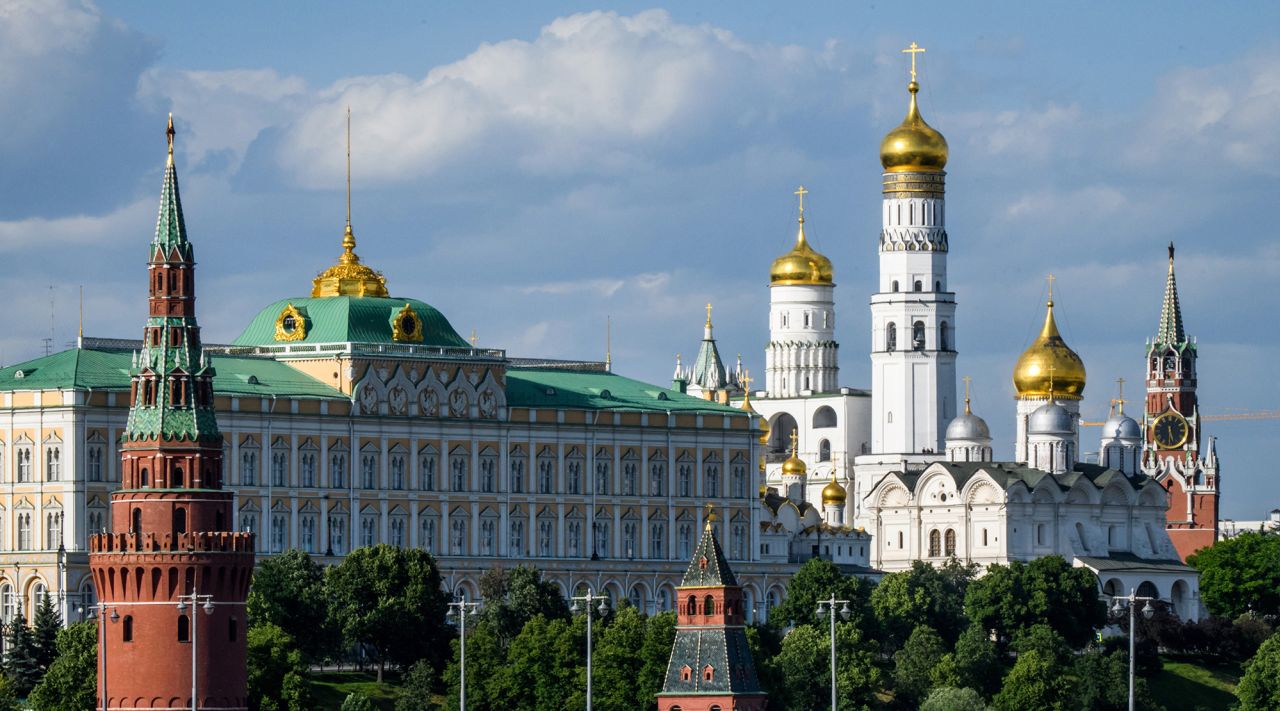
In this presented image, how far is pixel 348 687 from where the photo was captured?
187 m

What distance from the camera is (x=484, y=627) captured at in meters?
191

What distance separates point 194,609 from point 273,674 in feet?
63.7

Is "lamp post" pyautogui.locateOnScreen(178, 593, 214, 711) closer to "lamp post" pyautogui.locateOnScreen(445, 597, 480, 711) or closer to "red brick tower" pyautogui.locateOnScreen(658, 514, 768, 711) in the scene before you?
"lamp post" pyautogui.locateOnScreen(445, 597, 480, 711)

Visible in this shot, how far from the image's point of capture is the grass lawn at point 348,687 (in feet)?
602

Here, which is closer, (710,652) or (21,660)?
(710,652)

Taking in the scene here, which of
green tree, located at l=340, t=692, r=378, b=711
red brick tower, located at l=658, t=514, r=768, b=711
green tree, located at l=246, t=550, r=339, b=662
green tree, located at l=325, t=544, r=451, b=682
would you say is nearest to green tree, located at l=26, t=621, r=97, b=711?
green tree, located at l=340, t=692, r=378, b=711

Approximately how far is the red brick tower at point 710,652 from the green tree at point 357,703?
1378cm

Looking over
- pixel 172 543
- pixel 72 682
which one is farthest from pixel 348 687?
pixel 172 543

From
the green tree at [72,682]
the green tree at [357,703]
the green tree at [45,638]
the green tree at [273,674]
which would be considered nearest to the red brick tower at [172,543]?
the green tree at [72,682]

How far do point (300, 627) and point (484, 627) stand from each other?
349 inches

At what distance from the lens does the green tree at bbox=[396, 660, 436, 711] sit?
181875 mm

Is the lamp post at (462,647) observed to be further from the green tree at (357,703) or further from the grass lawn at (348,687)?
the grass lawn at (348,687)

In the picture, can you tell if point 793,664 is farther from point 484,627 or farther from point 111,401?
point 111,401

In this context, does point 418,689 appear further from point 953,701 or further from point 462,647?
point 953,701
